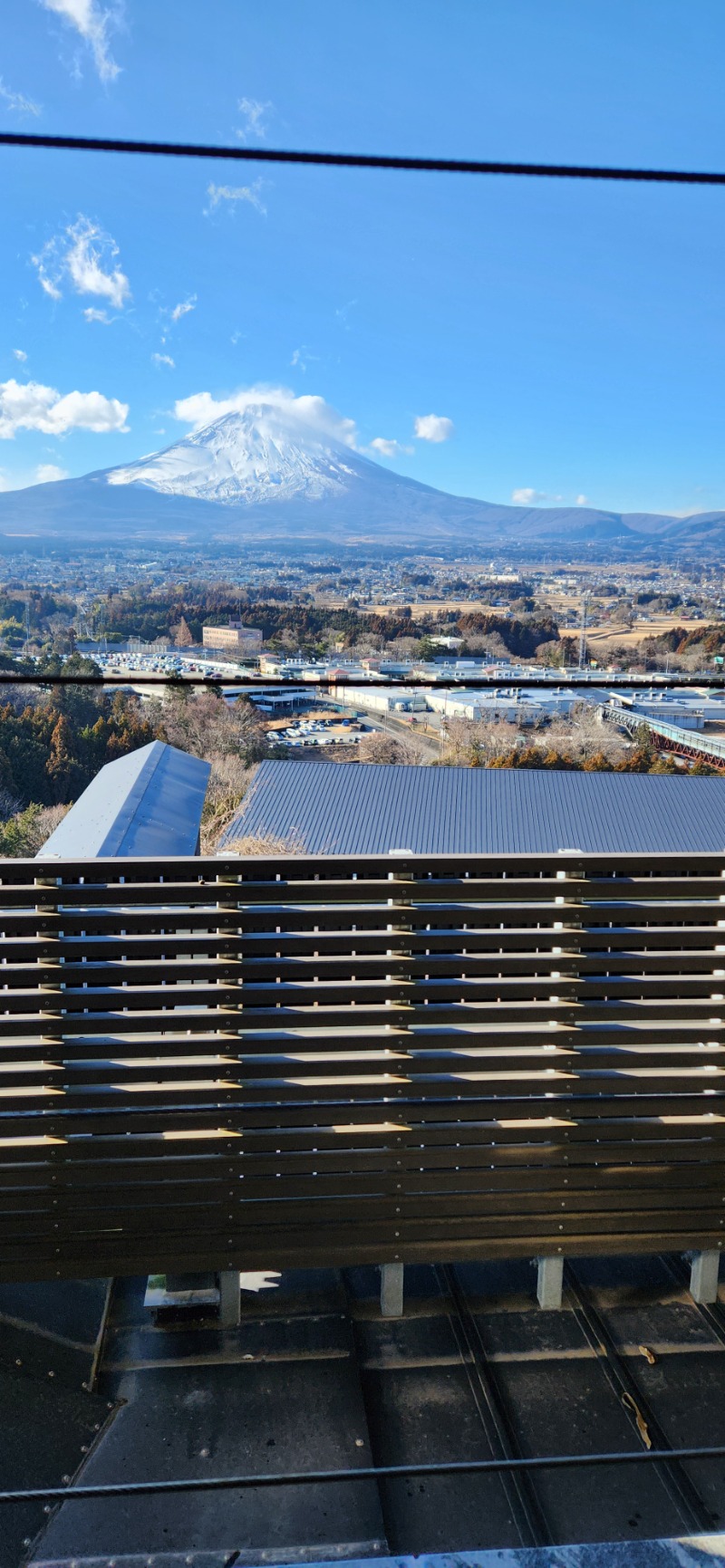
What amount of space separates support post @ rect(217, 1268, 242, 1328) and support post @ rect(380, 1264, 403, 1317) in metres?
0.32

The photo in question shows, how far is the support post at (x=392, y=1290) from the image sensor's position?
6.53ft

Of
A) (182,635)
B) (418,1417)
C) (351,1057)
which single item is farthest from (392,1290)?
(182,635)

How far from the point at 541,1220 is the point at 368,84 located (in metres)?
4.11

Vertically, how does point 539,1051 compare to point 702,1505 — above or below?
above

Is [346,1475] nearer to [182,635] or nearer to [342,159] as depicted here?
[342,159]

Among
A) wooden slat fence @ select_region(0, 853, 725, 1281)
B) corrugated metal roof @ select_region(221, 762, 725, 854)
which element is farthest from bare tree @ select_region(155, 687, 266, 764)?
corrugated metal roof @ select_region(221, 762, 725, 854)

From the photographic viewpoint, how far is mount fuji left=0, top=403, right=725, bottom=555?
4316 mm

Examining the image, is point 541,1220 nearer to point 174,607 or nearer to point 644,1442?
point 644,1442

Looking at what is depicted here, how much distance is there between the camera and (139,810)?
3502 millimetres

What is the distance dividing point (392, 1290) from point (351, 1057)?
0.56 m

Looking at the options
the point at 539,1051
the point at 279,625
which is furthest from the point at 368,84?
the point at 539,1051

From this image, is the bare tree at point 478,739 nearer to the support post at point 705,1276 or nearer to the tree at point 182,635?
the tree at point 182,635

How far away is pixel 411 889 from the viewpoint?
1.86 metres

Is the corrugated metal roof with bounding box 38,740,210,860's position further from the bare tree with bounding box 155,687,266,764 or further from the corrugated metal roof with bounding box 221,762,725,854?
the corrugated metal roof with bounding box 221,762,725,854
